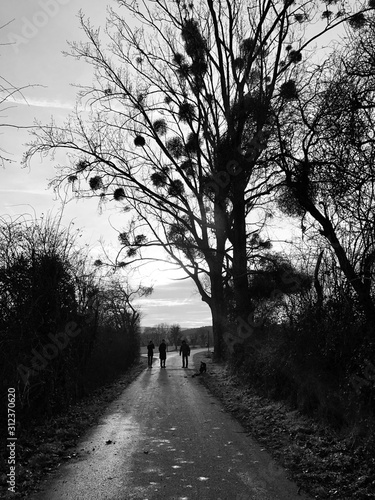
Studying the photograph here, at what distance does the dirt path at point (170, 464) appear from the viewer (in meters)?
5.07

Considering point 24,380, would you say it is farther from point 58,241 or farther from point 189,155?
point 189,155

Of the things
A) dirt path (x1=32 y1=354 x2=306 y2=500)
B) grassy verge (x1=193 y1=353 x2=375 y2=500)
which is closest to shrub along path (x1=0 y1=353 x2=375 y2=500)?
grassy verge (x1=193 y1=353 x2=375 y2=500)

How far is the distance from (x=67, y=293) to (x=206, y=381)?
8.23 m

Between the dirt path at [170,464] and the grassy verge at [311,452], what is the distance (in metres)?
0.24

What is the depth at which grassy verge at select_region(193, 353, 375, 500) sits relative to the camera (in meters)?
5.14

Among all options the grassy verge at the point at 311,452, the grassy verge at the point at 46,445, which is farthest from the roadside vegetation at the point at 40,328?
the grassy verge at the point at 311,452

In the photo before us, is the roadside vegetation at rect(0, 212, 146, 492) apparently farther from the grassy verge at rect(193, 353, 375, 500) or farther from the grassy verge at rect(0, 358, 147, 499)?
the grassy verge at rect(193, 353, 375, 500)

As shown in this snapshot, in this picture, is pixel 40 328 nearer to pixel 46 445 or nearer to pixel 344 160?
pixel 46 445

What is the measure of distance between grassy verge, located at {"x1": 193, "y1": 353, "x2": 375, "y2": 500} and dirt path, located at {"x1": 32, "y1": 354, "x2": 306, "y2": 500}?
236 millimetres

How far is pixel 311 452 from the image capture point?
654 centimetres

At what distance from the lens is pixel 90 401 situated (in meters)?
12.8

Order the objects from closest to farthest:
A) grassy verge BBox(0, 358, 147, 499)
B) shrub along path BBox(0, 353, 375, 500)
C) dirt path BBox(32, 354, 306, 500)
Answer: dirt path BBox(32, 354, 306, 500) < shrub along path BBox(0, 353, 375, 500) < grassy verge BBox(0, 358, 147, 499)

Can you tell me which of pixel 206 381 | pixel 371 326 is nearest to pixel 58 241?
pixel 371 326

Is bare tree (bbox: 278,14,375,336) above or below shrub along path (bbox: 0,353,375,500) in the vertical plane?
above
